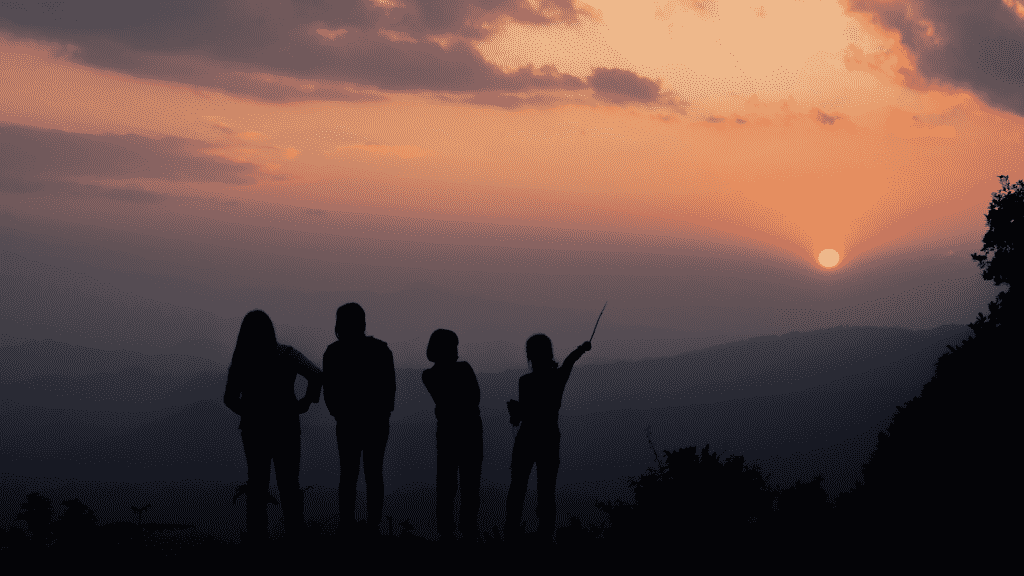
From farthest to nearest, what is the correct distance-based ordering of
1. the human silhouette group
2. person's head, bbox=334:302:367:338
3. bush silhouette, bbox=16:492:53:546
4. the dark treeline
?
person's head, bbox=334:302:367:338
the human silhouette group
the dark treeline
bush silhouette, bbox=16:492:53:546

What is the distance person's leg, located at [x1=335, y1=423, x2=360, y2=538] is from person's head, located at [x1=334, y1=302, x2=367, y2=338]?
3.39 ft

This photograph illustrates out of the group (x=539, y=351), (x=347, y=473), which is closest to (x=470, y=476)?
(x=347, y=473)

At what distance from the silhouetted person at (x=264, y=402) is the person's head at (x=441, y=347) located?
1244 millimetres

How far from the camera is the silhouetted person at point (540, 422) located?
26.0 feet

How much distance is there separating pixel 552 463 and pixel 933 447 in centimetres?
2074

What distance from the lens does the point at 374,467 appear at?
7.93m

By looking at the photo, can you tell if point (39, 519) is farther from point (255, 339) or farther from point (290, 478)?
point (255, 339)

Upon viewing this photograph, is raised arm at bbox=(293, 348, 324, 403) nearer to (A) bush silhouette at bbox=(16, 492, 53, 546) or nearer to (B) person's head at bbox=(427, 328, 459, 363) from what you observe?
(B) person's head at bbox=(427, 328, 459, 363)

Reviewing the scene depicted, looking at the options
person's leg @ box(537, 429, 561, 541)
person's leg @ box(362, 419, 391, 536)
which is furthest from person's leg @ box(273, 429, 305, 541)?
person's leg @ box(537, 429, 561, 541)

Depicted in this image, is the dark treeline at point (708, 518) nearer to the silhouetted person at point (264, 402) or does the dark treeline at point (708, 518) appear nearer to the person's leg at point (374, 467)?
the person's leg at point (374, 467)

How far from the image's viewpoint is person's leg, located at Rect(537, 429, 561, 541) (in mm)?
8016

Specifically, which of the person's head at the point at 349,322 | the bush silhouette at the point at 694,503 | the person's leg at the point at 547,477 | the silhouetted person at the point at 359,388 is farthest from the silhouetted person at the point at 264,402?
the bush silhouette at the point at 694,503

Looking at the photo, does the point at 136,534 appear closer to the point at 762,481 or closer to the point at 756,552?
the point at 756,552

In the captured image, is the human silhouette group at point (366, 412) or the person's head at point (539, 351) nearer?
the human silhouette group at point (366, 412)
